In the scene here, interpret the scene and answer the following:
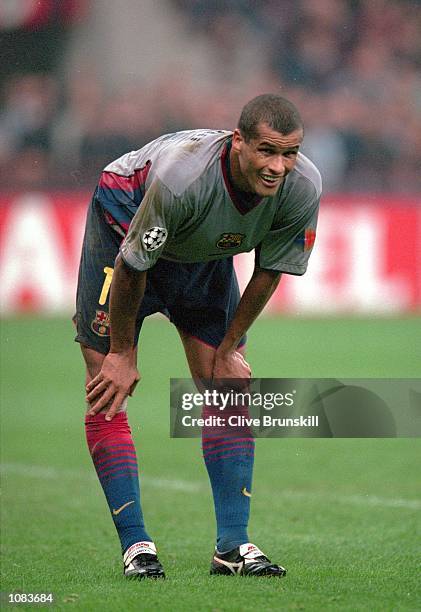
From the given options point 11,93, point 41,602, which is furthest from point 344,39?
point 41,602

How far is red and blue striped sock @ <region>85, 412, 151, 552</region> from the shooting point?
3799 mm

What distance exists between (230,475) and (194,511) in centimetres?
125

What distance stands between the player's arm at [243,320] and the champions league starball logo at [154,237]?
0.47 m

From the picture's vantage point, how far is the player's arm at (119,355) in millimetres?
3594

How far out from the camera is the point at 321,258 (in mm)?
13180

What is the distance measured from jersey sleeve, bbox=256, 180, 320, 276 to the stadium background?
1.03 meters

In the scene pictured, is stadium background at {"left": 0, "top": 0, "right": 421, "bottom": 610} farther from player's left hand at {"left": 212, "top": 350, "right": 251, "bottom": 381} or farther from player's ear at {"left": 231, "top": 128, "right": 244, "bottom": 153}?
player's ear at {"left": 231, "top": 128, "right": 244, "bottom": 153}

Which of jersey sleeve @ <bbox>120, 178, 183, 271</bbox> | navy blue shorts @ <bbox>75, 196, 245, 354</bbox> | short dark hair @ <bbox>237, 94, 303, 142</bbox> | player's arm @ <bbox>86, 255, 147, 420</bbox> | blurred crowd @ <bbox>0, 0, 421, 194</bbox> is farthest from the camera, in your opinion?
blurred crowd @ <bbox>0, 0, 421, 194</bbox>

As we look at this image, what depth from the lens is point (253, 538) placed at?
445 cm

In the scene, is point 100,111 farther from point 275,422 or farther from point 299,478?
point 275,422

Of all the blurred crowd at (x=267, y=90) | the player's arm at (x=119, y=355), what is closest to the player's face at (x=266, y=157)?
the player's arm at (x=119, y=355)

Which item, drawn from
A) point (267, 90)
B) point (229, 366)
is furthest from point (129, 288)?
point (267, 90)

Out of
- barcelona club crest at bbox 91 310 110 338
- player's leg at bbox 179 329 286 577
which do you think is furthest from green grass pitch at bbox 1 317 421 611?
barcelona club crest at bbox 91 310 110 338

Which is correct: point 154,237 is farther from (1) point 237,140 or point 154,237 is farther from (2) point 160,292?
(2) point 160,292
